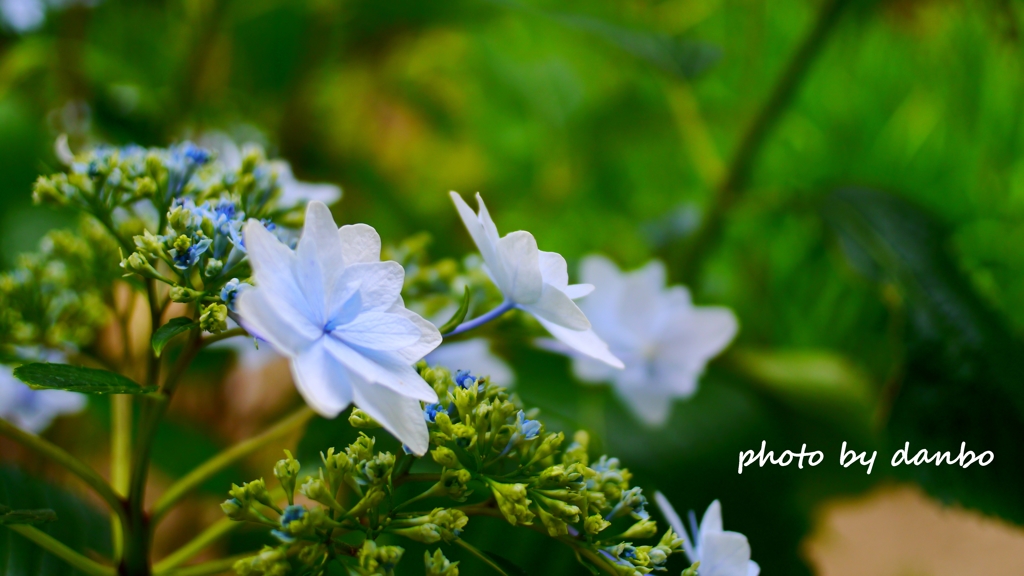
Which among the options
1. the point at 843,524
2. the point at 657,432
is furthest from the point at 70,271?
the point at 843,524

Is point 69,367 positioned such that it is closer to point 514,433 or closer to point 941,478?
point 514,433

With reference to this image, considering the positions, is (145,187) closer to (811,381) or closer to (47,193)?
(47,193)

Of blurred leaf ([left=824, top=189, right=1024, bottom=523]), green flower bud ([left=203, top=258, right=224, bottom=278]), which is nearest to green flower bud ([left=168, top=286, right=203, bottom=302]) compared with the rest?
green flower bud ([left=203, top=258, right=224, bottom=278])

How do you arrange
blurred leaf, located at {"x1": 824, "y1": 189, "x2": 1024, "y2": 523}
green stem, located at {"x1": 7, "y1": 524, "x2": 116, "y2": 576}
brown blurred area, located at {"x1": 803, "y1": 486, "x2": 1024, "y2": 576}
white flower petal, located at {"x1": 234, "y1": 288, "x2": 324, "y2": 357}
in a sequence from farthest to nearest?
brown blurred area, located at {"x1": 803, "y1": 486, "x2": 1024, "y2": 576} < blurred leaf, located at {"x1": 824, "y1": 189, "x2": 1024, "y2": 523} < green stem, located at {"x1": 7, "y1": 524, "x2": 116, "y2": 576} < white flower petal, located at {"x1": 234, "y1": 288, "x2": 324, "y2": 357}

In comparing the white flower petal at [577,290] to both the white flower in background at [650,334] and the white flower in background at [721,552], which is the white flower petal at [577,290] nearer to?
the white flower in background at [721,552]

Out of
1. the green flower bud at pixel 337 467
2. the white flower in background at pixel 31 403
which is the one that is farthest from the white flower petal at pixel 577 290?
the white flower in background at pixel 31 403

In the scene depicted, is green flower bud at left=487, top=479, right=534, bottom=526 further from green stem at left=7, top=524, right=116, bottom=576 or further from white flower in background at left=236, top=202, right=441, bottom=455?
green stem at left=7, top=524, right=116, bottom=576
